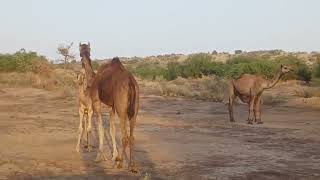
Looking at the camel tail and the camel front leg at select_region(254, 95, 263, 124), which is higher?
the camel tail

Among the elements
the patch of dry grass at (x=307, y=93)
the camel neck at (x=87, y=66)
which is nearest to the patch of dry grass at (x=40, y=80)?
the patch of dry grass at (x=307, y=93)

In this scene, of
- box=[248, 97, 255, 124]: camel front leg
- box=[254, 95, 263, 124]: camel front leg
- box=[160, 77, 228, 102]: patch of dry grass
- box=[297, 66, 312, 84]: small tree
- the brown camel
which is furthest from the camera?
box=[297, 66, 312, 84]: small tree

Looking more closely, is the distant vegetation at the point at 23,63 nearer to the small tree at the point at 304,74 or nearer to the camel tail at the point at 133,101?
the small tree at the point at 304,74

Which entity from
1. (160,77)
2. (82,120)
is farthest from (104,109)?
(160,77)

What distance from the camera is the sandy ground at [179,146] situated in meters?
9.77

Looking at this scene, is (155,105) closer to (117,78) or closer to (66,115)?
(66,115)

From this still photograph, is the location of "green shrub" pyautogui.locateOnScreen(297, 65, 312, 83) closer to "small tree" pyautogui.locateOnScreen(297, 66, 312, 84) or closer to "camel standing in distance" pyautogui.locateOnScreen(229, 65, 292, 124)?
"small tree" pyautogui.locateOnScreen(297, 66, 312, 84)

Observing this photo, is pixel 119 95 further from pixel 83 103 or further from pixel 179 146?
pixel 179 146

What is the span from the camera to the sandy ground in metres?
9.77

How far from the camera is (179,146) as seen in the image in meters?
13.3

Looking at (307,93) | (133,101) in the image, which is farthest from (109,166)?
(307,93)

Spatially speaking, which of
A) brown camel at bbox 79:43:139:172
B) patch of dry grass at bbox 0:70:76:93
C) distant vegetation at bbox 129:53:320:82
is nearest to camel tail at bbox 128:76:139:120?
brown camel at bbox 79:43:139:172

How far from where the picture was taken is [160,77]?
1821 inches

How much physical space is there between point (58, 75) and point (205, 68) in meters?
13.0
